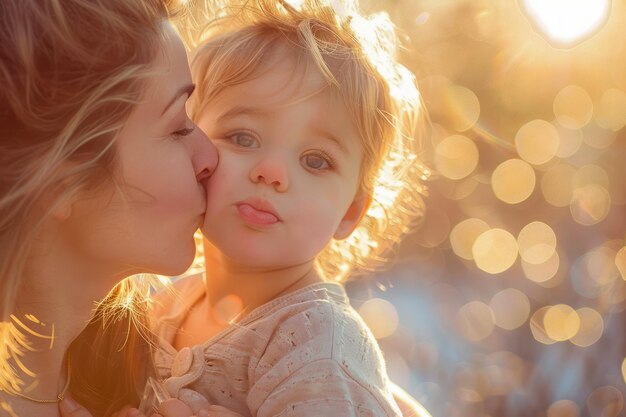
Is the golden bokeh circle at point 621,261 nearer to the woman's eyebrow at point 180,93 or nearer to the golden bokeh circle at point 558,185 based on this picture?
the golden bokeh circle at point 558,185

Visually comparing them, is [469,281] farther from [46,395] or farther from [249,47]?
[46,395]

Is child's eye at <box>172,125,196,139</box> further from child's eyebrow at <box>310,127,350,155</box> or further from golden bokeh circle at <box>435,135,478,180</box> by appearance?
golden bokeh circle at <box>435,135,478,180</box>

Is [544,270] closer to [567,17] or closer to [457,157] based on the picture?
[457,157]

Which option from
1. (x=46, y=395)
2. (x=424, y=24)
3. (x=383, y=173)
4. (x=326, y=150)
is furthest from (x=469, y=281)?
(x=46, y=395)

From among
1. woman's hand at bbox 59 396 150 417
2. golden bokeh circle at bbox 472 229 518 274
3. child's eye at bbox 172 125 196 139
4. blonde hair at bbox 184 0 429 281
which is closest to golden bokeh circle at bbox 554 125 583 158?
golden bokeh circle at bbox 472 229 518 274

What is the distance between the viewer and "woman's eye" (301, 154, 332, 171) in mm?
2166

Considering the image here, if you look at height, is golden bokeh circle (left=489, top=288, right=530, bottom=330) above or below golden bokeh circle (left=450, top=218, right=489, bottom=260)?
below

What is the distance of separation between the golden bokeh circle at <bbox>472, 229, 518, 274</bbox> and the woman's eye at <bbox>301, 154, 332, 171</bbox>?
3.25 metres

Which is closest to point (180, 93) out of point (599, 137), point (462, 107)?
point (462, 107)

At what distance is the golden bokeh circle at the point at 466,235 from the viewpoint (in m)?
5.32

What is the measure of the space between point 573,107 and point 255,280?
2948mm

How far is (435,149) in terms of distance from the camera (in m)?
5.08

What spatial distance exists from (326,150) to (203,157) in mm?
360

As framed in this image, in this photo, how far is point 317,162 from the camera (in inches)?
86.0
